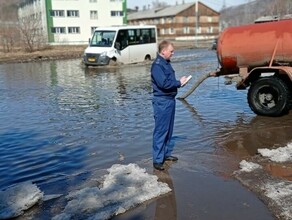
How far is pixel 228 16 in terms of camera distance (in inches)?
5364

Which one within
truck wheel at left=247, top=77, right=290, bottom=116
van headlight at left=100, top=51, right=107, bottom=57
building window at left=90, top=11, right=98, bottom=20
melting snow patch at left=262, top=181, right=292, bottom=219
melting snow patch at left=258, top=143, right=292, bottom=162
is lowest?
melting snow patch at left=262, top=181, right=292, bottom=219

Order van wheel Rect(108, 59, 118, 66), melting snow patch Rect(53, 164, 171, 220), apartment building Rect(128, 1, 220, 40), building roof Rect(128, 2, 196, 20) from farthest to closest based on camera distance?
building roof Rect(128, 2, 196, 20) → apartment building Rect(128, 1, 220, 40) → van wheel Rect(108, 59, 118, 66) → melting snow patch Rect(53, 164, 171, 220)

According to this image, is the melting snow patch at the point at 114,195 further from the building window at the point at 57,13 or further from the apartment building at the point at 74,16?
the building window at the point at 57,13

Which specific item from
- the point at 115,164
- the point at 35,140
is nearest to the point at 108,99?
the point at 35,140

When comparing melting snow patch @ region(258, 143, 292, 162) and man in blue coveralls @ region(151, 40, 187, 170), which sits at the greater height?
man in blue coveralls @ region(151, 40, 187, 170)

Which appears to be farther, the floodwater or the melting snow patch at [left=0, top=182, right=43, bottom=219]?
the floodwater

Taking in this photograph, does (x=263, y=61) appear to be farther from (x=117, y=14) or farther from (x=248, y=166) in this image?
(x=117, y=14)

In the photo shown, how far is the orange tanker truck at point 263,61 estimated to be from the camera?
28.7 ft

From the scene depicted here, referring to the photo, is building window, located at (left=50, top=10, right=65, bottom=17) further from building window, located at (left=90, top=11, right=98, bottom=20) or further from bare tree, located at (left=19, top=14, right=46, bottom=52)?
bare tree, located at (left=19, top=14, right=46, bottom=52)

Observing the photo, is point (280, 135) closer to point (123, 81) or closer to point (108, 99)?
point (108, 99)

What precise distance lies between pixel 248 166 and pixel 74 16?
185ft

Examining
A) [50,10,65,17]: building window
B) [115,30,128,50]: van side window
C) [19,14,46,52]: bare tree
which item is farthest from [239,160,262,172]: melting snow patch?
[50,10,65,17]: building window

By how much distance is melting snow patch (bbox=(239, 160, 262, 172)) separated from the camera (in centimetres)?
566

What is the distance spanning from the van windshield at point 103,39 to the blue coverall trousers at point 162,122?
19.1 metres
